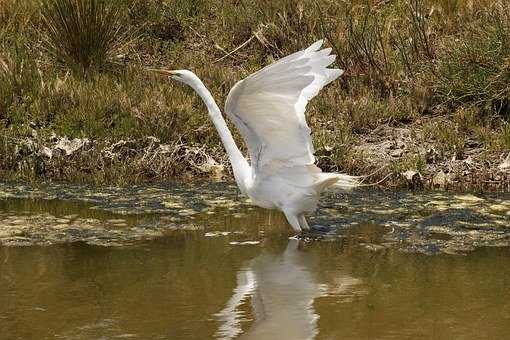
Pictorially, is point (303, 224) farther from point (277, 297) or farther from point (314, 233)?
point (277, 297)

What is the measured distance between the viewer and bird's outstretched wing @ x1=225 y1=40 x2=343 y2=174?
6434 mm

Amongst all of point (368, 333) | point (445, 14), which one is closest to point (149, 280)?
point (368, 333)

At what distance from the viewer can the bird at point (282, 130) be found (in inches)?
255

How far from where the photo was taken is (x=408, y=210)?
26.2ft

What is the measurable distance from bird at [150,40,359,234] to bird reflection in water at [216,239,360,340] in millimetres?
421

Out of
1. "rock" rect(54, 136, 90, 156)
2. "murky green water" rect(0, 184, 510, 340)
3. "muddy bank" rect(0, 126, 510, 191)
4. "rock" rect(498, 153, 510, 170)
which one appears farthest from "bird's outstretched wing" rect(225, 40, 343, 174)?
"rock" rect(54, 136, 90, 156)


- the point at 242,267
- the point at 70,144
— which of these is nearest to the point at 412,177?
the point at 242,267

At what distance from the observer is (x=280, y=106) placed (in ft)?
21.9

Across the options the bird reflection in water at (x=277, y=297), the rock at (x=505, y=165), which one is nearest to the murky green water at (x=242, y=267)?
the bird reflection in water at (x=277, y=297)

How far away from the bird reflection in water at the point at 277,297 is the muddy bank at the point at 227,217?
0.54m

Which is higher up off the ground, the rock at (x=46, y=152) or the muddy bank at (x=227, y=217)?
the rock at (x=46, y=152)

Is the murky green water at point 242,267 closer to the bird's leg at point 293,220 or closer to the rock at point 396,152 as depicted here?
the bird's leg at point 293,220

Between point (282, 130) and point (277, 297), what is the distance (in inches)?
58.0

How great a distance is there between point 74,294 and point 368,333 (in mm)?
1687
